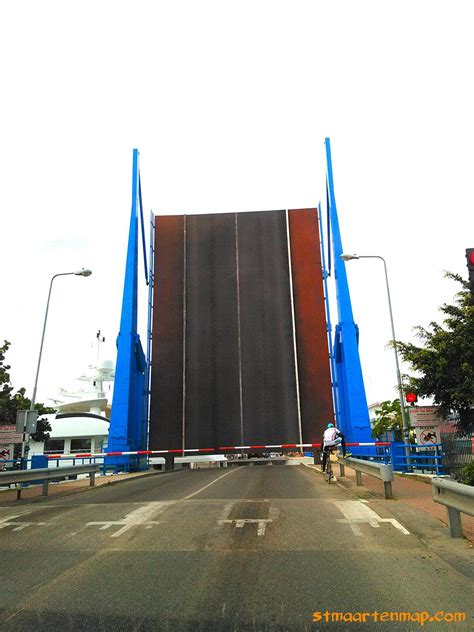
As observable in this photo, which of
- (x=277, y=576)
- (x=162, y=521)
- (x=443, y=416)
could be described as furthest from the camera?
(x=443, y=416)

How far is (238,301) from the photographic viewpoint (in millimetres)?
20500

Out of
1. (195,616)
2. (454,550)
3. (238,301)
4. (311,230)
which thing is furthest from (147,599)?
(311,230)

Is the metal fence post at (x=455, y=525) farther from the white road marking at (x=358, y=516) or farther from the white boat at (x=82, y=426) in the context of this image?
the white boat at (x=82, y=426)

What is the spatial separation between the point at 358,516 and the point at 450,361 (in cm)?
669

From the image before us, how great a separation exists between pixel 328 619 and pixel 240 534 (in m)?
2.77

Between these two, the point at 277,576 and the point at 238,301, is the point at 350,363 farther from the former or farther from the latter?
the point at 277,576

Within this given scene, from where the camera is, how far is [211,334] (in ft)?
67.0

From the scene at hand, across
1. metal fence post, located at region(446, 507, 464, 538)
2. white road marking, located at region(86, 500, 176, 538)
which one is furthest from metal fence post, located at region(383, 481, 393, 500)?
white road marking, located at region(86, 500, 176, 538)

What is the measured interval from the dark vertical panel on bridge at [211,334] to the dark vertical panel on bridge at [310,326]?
8.07 ft

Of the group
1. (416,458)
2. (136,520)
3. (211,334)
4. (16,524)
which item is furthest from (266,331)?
(16,524)

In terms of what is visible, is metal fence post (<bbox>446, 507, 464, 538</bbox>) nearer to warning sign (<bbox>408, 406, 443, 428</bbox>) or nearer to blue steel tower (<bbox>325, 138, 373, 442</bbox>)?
warning sign (<bbox>408, 406, 443, 428</bbox>)

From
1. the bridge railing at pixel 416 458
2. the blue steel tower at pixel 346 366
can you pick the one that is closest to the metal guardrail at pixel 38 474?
the bridge railing at pixel 416 458

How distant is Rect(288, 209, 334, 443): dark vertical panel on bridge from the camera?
1964 centimetres

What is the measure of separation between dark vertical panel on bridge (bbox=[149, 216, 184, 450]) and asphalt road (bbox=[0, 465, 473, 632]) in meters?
12.3
